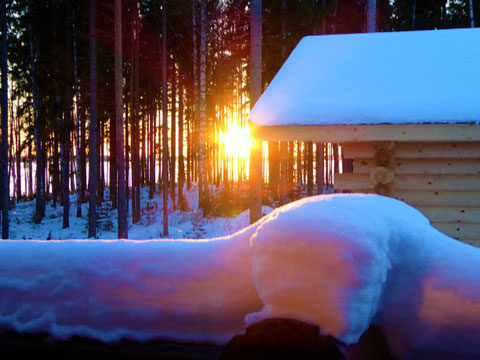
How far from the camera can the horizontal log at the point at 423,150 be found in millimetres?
6273

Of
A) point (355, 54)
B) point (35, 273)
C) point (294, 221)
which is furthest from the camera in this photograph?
point (355, 54)

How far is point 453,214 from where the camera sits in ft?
21.4

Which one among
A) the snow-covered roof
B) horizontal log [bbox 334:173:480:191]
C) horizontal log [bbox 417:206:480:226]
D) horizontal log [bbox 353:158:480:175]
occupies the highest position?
the snow-covered roof

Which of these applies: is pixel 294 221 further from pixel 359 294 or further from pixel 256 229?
pixel 359 294

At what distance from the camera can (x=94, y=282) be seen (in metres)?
1.74

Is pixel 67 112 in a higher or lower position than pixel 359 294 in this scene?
higher

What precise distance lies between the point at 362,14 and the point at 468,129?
17.2 metres

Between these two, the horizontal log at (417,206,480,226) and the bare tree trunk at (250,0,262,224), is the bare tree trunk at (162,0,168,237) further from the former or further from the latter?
the horizontal log at (417,206,480,226)

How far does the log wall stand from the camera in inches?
252

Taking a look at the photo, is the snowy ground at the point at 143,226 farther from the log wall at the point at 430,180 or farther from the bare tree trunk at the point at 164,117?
the log wall at the point at 430,180

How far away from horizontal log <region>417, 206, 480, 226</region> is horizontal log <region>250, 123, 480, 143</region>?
4.54 feet

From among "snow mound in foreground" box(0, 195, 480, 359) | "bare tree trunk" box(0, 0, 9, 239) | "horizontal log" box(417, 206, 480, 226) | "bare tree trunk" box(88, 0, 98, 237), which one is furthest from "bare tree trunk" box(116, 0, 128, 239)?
"snow mound in foreground" box(0, 195, 480, 359)

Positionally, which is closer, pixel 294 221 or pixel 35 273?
pixel 294 221

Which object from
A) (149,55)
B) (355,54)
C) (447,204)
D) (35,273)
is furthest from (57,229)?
(35,273)
